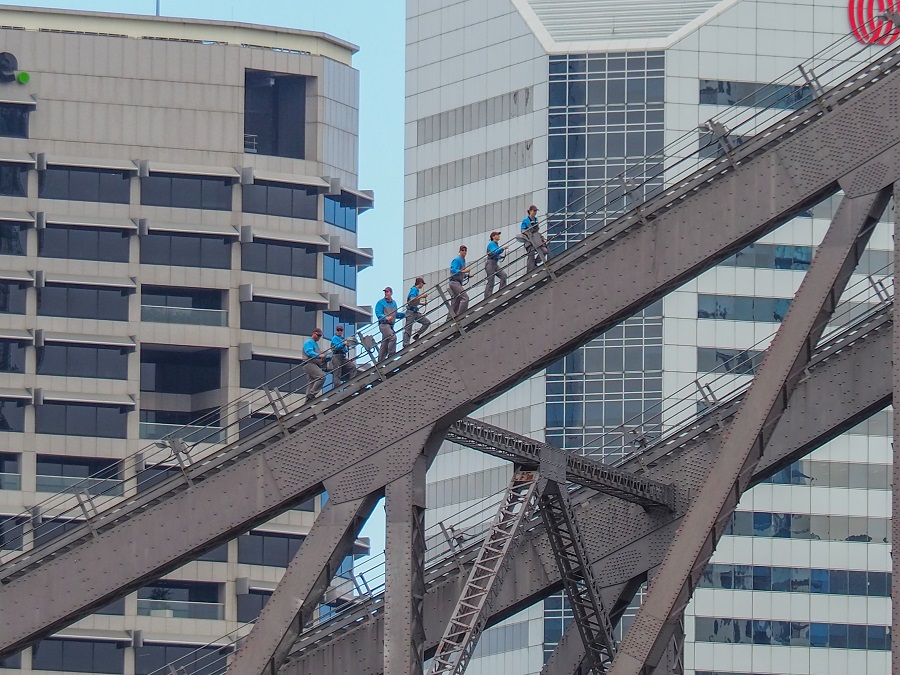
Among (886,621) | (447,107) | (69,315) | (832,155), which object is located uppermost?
(447,107)

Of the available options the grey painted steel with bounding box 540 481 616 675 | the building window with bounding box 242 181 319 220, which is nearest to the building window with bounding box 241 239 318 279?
the building window with bounding box 242 181 319 220

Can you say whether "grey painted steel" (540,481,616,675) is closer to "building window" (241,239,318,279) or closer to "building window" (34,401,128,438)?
"building window" (34,401,128,438)

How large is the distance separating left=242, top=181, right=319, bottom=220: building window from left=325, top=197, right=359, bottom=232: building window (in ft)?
3.14

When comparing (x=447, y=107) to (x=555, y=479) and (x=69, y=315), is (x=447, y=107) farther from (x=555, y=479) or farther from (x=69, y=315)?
(x=555, y=479)

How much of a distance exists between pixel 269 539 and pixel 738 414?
300ft

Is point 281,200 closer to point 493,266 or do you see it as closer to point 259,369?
point 259,369

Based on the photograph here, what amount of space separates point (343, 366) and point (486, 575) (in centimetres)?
440

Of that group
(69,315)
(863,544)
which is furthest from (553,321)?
(69,315)

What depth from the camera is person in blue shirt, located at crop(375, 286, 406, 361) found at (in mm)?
40156

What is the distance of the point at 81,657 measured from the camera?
121 m

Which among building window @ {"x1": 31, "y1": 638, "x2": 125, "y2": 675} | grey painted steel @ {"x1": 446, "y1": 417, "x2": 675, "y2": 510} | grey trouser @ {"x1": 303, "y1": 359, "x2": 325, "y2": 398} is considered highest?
grey trouser @ {"x1": 303, "y1": 359, "x2": 325, "y2": 398}

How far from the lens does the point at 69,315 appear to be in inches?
4966

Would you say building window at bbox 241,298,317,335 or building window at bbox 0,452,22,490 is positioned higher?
building window at bbox 241,298,317,335

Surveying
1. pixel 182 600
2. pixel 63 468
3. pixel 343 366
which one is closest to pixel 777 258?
pixel 182 600
